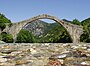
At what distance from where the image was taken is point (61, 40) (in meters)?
90.1

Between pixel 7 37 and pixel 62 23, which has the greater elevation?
pixel 62 23

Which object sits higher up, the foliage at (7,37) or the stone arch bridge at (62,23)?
the stone arch bridge at (62,23)

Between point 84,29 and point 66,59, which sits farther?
point 84,29

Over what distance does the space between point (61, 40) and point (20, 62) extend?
87.5 metres

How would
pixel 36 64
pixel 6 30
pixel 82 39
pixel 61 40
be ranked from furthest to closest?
pixel 61 40 < pixel 82 39 < pixel 6 30 < pixel 36 64

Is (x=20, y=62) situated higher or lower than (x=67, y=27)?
lower

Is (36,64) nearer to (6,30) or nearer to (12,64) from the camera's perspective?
(12,64)

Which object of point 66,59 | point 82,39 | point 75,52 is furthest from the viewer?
point 82,39

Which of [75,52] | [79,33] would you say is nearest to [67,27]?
[79,33]

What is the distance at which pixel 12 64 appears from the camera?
2.73m

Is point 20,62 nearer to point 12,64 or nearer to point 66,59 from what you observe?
point 12,64

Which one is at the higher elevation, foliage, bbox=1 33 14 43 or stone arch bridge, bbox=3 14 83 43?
stone arch bridge, bbox=3 14 83 43

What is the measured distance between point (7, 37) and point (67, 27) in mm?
15725

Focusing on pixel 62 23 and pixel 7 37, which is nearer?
pixel 7 37
